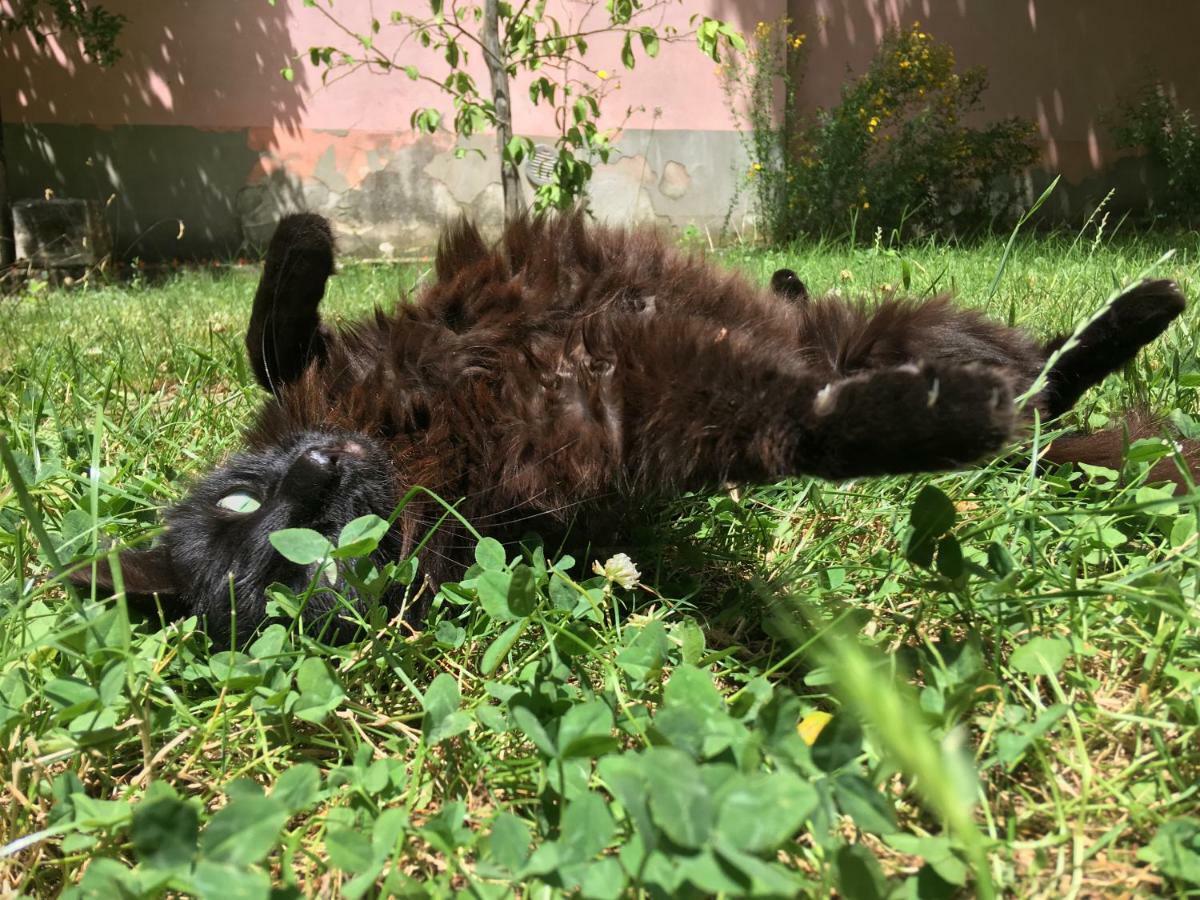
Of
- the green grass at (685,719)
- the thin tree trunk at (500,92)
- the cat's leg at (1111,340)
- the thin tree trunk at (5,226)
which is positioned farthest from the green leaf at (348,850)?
the thin tree trunk at (5,226)

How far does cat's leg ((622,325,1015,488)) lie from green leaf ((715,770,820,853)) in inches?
17.8

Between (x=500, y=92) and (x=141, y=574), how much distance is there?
2856 mm

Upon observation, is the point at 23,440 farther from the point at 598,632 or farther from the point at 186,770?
the point at 598,632

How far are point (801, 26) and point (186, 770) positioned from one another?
7556mm

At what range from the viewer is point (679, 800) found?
0.61 meters

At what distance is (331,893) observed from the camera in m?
0.75

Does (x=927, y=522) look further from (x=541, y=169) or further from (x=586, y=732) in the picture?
(x=541, y=169)

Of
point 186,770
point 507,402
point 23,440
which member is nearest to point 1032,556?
point 507,402

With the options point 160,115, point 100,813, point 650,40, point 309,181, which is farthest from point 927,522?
point 160,115

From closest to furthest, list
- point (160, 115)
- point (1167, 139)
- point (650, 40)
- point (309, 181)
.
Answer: point (650, 40)
point (160, 115)
point (309, 181)
point (1167, 139)

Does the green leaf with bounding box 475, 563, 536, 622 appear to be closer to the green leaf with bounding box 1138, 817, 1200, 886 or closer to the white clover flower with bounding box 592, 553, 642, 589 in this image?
the white clover flower with bounding box 592, 553, 642, 589

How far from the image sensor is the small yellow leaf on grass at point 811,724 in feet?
2.83

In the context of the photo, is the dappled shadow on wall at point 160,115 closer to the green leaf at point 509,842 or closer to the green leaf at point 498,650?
the green leaf at point 498,650

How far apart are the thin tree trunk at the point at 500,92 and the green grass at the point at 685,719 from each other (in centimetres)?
246
